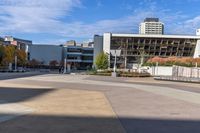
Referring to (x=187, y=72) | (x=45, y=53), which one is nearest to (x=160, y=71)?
(x=187, y=72)

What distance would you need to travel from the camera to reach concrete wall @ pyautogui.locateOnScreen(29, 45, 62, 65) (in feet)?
534

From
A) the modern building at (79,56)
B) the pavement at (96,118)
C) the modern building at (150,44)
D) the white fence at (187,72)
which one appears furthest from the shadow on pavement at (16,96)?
the modern building at (79,56)

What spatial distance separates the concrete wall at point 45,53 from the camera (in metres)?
163

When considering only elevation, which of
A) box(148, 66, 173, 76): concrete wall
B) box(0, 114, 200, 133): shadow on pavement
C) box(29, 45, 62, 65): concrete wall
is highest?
box(29, 45, 62, 65): concrete wall

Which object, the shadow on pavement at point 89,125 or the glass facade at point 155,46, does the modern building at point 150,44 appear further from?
the shadow on pavement at point 89,125

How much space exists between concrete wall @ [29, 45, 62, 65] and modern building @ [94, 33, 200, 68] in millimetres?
40227

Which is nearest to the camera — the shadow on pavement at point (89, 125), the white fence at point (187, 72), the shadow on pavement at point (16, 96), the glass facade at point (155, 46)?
the shadow on pavement at point (89, 125)

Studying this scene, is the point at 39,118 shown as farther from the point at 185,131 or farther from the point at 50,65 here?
the point at 50,65

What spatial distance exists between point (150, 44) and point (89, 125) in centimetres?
11694

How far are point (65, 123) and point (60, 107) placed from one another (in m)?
3.86

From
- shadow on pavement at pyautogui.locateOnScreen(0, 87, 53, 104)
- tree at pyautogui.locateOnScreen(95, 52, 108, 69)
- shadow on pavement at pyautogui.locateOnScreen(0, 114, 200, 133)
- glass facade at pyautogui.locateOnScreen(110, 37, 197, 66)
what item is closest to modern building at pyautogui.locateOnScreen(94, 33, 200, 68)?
glass facade at pyautogui.locateOnScreen(110, 37, 197, 66)

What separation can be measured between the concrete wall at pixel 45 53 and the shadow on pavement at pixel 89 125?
15153 cm

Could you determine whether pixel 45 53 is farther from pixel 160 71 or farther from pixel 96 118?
pixel 96 118

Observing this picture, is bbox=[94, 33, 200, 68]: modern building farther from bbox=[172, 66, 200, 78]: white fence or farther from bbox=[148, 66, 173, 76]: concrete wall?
bbox=[172, 66, 200, 78]: white fence
